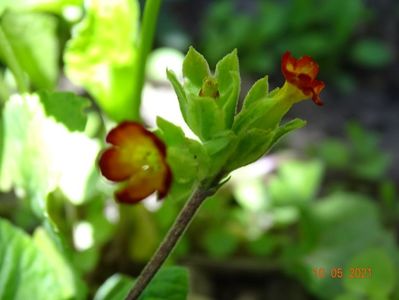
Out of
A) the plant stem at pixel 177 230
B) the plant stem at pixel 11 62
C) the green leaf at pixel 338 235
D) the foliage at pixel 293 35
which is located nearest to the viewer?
the plant stem at pixel 177 230

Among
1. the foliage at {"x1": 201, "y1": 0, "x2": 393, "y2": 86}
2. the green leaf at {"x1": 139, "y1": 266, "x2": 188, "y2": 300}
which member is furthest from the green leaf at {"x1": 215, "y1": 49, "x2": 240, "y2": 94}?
the foliage at {"x1": 201, "y1": 0, "x2": 393, "y2": 86}

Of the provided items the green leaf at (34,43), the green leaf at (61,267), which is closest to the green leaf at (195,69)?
the green leaf at (61,267)

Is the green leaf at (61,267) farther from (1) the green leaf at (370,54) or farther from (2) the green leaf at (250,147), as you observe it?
(1) the green leaf at (370,54)

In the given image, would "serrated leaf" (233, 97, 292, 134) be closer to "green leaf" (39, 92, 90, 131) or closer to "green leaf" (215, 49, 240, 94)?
"green leaf" (215, 49, 240, 94)

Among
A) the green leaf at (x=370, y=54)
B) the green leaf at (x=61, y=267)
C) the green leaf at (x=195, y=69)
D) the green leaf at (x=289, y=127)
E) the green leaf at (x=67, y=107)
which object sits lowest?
the green leaf at (x=370, y=54)

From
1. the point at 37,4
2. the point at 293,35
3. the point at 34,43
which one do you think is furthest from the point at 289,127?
the point at 293,35

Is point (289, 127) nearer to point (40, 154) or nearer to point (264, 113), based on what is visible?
point (264, 113)

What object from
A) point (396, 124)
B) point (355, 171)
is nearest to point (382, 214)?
point (355, 171)
